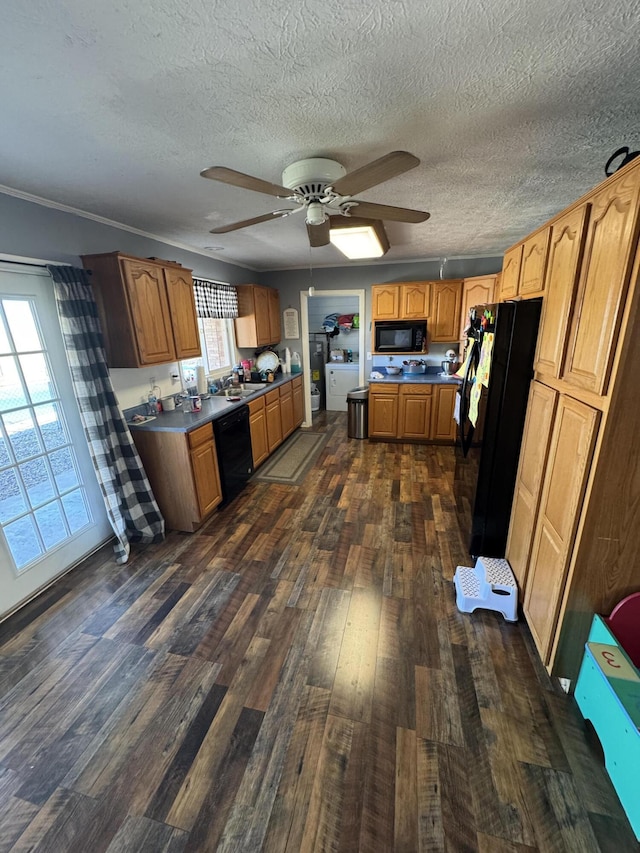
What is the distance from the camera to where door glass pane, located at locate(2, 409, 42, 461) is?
6.80ft

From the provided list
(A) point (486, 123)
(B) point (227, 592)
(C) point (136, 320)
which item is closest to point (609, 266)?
(A) point (486, 123)

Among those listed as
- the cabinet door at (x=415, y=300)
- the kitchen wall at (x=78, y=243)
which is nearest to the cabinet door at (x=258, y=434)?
the kitchen wall at (x=78, y=243)

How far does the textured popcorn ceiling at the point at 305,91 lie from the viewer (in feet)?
2.96

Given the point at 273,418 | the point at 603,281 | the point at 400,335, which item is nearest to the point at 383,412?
the point at 400,335

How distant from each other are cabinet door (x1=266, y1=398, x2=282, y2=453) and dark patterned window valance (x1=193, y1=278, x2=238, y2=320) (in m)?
1.23

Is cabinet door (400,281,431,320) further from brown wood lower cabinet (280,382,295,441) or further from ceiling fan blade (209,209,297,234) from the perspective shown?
ceiling fan blade (209,209,297,234)

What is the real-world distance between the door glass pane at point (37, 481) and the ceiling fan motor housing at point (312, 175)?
2324mm

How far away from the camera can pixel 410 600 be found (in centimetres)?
210

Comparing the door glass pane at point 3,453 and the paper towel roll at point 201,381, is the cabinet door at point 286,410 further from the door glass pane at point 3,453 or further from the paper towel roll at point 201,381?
the door glass pane at point 3,453

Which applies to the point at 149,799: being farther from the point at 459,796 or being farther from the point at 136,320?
the point at 136,320

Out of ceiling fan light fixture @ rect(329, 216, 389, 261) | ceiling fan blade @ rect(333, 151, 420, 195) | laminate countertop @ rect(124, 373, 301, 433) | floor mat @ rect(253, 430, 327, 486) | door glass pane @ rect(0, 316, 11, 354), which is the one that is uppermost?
ceiling fan light fixture @ rect(329, 216, 389, 261)

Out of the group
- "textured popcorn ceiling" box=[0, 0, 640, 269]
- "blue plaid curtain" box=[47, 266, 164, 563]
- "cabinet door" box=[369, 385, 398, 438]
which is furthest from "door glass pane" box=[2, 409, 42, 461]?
"cabinet door" box=[369, 385, 398, 438]

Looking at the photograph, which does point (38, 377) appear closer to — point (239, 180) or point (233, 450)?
point (233, 450)

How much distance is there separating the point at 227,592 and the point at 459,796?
4.94 ft
